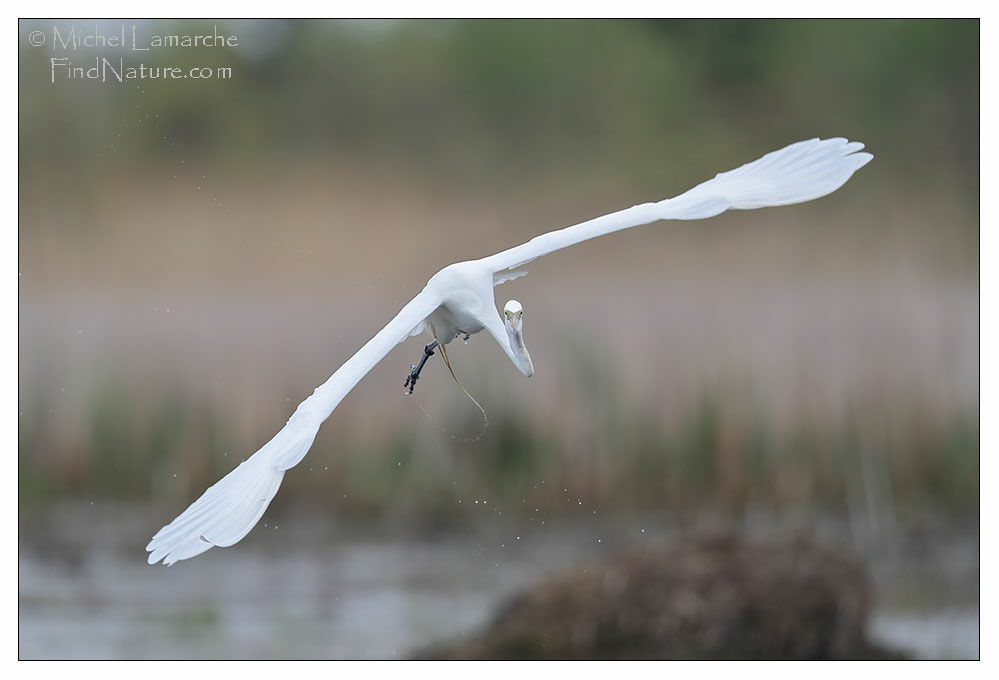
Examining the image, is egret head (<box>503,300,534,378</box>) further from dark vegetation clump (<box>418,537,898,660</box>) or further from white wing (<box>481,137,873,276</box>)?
dark vegetation clump (<box>418,537,898,660</box>)

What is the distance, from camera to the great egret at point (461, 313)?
8.68 feet

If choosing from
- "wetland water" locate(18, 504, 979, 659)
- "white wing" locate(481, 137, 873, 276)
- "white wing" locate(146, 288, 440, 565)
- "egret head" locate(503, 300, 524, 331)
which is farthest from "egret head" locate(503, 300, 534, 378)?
"wetland water" locate(18, 504, 979, 659)

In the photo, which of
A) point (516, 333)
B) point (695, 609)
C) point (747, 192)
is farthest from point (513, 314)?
point (695, 609)

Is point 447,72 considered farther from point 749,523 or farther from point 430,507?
point 749,523

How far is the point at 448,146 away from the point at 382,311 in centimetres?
71

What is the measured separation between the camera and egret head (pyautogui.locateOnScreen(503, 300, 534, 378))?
3.17 metres

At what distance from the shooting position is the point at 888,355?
189 inches

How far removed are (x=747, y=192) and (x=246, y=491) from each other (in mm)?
1567

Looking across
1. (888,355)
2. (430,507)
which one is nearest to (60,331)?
(430,507)

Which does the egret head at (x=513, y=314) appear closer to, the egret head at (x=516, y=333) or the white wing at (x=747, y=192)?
the egret head at (x=516, y=333)

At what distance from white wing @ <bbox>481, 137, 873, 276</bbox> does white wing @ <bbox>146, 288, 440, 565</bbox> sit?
616mm

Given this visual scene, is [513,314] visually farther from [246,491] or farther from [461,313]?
[246,491]

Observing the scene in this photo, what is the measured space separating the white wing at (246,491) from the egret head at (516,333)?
0.47 metres

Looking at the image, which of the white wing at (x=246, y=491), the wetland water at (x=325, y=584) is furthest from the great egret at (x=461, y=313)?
the wetland water at (x=325, y=584)
